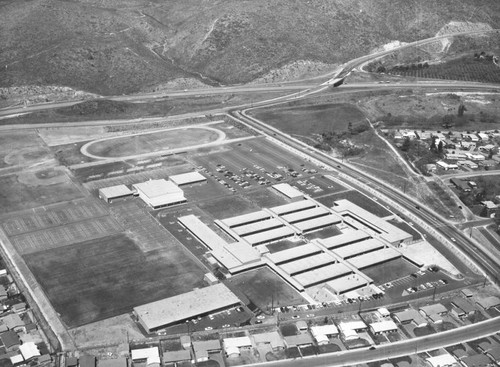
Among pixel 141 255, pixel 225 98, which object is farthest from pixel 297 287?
pixel 225 98

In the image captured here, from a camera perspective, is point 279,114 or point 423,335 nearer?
point 423,335

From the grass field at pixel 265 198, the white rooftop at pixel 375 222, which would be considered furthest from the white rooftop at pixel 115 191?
the white rooftop at pixel 375 222

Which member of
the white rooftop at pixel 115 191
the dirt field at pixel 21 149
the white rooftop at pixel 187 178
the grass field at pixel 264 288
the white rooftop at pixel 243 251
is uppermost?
the white rooftop at pixel 243 251

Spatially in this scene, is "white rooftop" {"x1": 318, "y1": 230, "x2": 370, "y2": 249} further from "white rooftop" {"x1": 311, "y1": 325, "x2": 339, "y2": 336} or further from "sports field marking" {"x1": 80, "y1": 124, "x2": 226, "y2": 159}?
Result: "sports field marking" {"x1": 80, "y1": 124, "x2": 226, "y2": 159}

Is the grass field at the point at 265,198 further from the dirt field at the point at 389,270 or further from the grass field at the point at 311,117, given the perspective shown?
the grass field at the point at 311,117

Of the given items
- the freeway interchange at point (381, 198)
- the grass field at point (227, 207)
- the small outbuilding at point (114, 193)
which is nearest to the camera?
the freeway interchange at point (381, 198)

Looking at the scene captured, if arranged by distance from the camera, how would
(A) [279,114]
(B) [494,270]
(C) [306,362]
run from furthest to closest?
(A) [279,114] → (B) [494,270] → (C) [306,362]

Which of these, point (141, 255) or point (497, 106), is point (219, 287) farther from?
point (497, 106)
